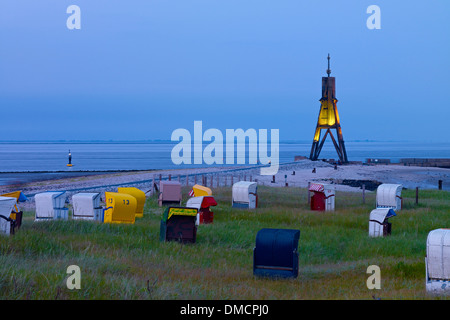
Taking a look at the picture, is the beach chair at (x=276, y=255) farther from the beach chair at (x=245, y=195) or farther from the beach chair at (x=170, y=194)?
the beach chair at (x=170, y=194)

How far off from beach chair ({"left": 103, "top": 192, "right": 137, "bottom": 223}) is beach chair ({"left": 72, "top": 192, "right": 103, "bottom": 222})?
351 mm

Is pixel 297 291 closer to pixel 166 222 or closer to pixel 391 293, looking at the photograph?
pixel 391 293

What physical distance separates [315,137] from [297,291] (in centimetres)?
5972

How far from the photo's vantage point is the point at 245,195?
25609mm

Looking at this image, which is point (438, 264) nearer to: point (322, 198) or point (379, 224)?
point (379, 224)

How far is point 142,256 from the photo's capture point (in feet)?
46.3

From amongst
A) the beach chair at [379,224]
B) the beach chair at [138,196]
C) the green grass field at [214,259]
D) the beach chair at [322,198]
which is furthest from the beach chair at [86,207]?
the beach chair at [322,198]

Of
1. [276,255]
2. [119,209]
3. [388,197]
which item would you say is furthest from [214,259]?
[388,197]

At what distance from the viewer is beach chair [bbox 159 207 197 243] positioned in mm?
16547

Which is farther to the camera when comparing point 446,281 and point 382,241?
point 382,241

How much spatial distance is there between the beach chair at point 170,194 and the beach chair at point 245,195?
2587 millimetres

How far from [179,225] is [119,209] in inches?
160

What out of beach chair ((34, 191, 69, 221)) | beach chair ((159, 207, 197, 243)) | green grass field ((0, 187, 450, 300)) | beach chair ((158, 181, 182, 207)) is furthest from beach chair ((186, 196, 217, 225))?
beach chair ((158, 181, 182, 207))
